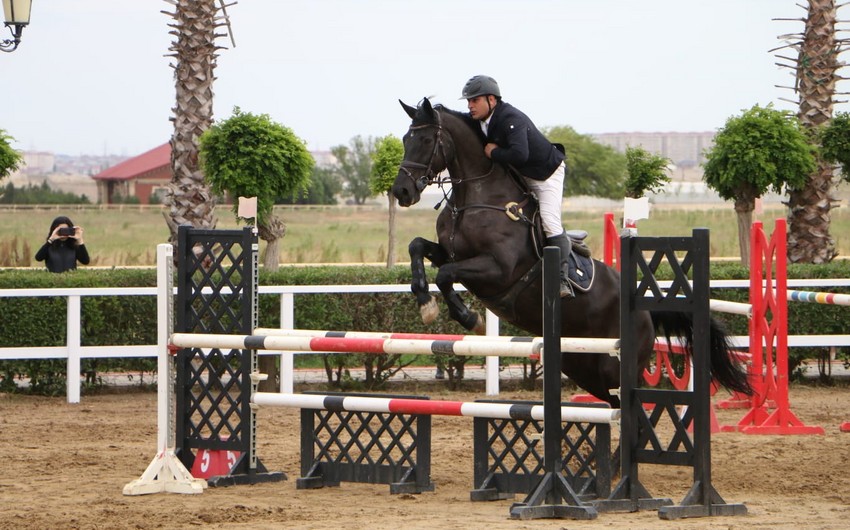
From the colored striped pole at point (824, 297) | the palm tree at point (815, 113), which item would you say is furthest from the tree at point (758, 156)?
the colored striped pole at point (824, 297)

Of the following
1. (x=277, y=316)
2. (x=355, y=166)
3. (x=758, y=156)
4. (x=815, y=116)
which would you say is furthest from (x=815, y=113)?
(x=355, y=166)

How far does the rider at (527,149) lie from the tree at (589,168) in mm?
48435

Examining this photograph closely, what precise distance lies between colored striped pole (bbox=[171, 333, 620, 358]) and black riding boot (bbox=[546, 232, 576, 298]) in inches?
35.2

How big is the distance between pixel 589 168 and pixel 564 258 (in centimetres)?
4973

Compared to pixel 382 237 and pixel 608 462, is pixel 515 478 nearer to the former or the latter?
pixel 608 462

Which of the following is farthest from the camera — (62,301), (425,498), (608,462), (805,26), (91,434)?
(805,26)

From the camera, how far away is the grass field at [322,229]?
91.6ft

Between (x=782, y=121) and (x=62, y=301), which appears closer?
(x=62, y=301)

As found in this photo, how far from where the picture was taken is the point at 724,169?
13.2 metres

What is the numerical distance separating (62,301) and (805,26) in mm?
8960

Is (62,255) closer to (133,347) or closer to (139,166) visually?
(133,347)

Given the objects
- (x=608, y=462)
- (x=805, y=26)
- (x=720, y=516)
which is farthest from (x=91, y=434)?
(x=805, y=26)

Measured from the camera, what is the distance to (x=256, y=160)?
484 inches

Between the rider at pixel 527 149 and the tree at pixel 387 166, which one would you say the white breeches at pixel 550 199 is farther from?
the tree at pixel 387 166
